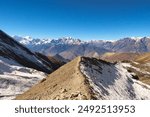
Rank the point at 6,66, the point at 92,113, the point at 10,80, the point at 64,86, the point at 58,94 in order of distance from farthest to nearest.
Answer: the point at 6,66
the point at 10,80
the point at 64,86
the point at 58,94
the point at 92,113

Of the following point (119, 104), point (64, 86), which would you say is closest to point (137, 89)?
point (64, 86)

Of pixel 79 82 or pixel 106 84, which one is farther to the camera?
pixel 106 84

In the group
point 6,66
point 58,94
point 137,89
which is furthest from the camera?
point 6,66

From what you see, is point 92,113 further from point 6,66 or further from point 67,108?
point 6,66

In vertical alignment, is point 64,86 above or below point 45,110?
above

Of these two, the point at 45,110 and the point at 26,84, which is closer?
the point at 45,110

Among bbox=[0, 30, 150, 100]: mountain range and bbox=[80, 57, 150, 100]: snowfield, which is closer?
bbox=[0, 30, 150, 100]: mountain range

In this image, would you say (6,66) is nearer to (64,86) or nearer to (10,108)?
(64,86)

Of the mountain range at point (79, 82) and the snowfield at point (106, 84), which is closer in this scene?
the mountain range at point (79, 82)

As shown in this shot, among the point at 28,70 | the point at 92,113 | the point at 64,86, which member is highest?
the point at 28,70

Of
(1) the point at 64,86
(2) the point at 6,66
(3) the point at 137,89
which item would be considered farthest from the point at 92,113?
(2) the point at 6,66
